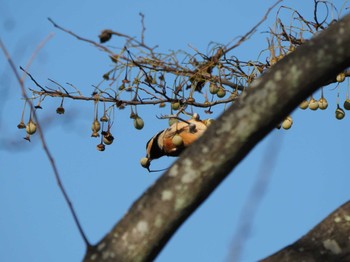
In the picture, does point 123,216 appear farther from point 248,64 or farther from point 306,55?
point 248,64

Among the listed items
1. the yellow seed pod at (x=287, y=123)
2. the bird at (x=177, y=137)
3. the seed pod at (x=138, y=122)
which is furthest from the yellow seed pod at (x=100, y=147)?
the yellow seed pod at (x=287, y=123)

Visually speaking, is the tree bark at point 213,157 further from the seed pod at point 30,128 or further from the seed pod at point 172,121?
the seed pod at point 30,128

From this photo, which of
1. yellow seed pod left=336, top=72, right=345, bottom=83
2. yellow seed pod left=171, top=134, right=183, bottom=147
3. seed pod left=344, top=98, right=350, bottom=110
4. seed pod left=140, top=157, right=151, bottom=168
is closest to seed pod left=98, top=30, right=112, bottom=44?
yellow seed pod left=171, top=134, right=183, bottom=147

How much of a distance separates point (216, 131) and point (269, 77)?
0.57 feet

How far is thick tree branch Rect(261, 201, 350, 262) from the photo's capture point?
192cm

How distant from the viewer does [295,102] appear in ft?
5.57

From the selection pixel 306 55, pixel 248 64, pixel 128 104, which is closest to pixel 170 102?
pixel 128 104

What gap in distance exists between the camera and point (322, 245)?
195 centimetres

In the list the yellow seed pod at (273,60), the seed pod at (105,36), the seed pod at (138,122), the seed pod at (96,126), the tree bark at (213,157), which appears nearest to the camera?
the tree bark at (213,157)

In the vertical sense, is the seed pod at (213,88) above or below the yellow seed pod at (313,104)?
above

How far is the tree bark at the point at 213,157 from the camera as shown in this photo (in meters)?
1.68

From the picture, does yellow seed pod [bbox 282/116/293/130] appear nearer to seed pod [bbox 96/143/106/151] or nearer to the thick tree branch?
seed pod [bbox 96/143/106/151]

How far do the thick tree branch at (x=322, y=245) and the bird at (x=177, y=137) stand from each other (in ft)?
3.28

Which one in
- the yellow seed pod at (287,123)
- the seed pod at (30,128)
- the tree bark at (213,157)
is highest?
the seed pod at (30,128)
